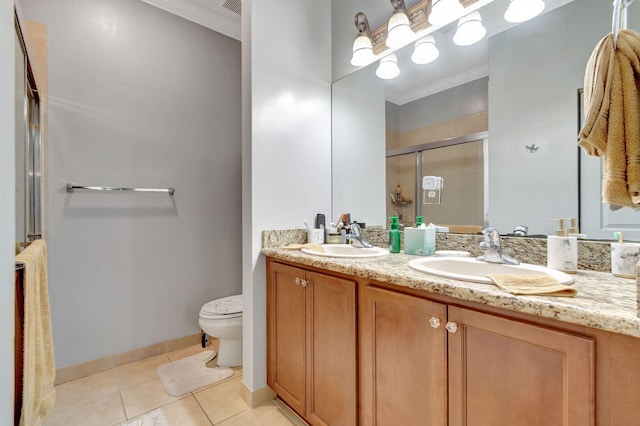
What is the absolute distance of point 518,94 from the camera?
122cm

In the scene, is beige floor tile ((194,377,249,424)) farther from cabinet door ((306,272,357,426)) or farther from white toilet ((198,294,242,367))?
cabinet door ((306,272,357,426))

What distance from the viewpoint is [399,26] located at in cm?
157

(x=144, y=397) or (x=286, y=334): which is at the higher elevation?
(x=286, y=334)

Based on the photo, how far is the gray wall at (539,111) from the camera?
1077mm

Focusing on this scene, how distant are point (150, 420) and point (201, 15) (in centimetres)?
269

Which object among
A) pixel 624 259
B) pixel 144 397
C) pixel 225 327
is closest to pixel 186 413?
pixel 144 397

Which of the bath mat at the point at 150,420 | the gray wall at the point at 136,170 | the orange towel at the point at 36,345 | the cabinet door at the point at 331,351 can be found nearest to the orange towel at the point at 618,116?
the cabinet door at the point at 331,351

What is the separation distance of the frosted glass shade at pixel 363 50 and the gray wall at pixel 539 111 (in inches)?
27.1

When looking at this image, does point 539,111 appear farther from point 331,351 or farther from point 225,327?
point 225,327

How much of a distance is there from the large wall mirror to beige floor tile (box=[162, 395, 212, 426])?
56.0 inches

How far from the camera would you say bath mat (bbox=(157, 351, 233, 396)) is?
169cm

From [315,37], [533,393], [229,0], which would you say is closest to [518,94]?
[533,393]

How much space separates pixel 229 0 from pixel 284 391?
2609mm

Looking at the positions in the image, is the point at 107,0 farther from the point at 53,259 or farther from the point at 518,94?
the point at 518,94
